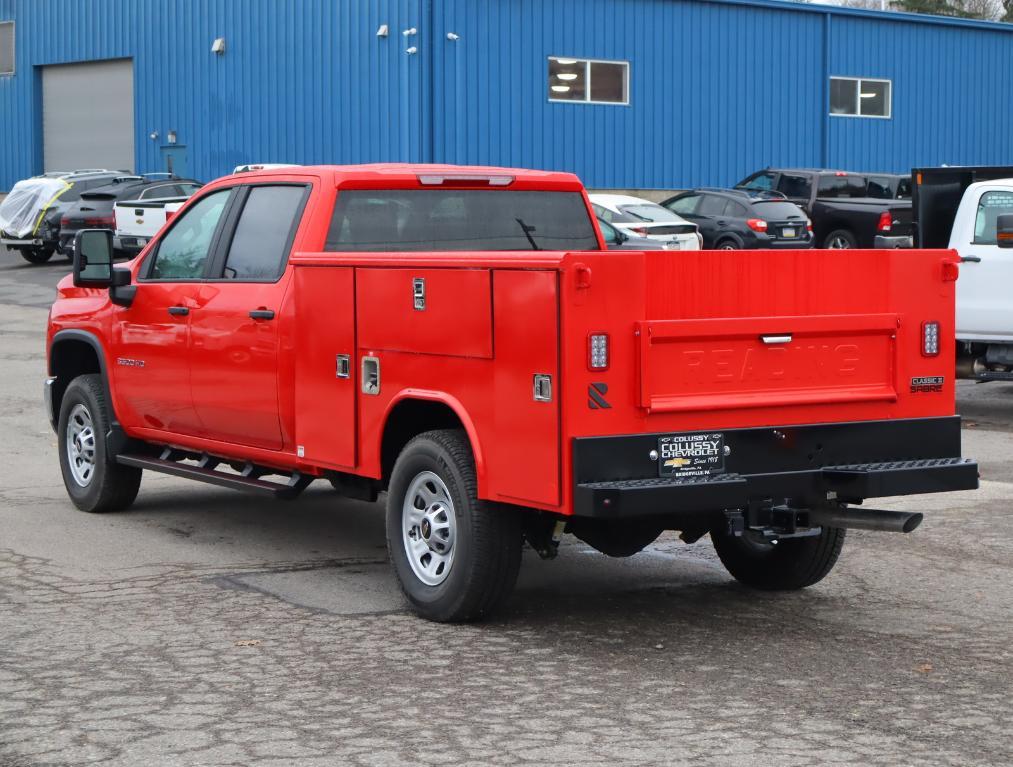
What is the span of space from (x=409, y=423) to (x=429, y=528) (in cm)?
61

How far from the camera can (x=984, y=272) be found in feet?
47.1

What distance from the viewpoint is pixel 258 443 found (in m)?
8.43

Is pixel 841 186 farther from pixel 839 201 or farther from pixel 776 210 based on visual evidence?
pixel 776 210

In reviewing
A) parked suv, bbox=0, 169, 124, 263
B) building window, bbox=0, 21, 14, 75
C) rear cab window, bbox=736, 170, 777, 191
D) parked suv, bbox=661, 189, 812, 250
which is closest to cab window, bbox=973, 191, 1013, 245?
parked suv, bbox=661, 189, 812, 250

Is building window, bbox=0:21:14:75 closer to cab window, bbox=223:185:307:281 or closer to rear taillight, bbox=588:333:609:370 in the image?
cab window, bbox=223:185:307:281

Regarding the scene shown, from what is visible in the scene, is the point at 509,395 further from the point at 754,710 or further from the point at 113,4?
the point at 113,4

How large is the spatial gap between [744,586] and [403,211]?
2569 mm

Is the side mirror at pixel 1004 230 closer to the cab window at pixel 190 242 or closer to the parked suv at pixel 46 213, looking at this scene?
the cab window at pixel 190 242

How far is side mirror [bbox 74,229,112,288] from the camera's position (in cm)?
935

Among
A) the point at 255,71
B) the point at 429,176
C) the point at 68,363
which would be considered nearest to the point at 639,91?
the point at 255,71

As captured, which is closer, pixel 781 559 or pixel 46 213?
pixel 781 559

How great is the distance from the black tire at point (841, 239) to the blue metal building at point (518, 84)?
7.22 metres

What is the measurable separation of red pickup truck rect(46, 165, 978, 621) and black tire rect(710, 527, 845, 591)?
0.01 m

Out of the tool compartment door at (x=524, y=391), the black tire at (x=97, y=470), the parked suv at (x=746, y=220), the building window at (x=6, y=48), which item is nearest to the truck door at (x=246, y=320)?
the black tire at (x=97, y=470)
